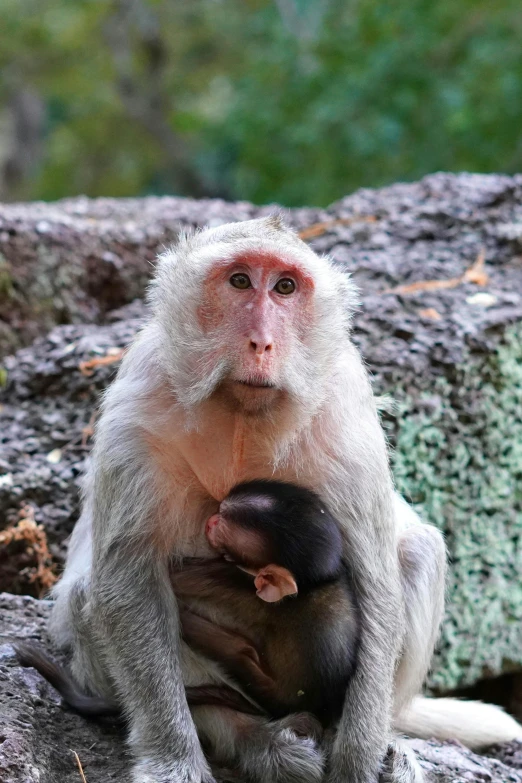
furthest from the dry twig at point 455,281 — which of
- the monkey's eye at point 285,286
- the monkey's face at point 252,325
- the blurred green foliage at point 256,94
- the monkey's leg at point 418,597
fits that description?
the blurred green foliage at point 256,94

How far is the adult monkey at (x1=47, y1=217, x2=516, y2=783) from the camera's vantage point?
3.63 metres

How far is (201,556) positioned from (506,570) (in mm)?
2694

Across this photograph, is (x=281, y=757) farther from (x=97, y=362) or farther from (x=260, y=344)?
(x=97, y=362)

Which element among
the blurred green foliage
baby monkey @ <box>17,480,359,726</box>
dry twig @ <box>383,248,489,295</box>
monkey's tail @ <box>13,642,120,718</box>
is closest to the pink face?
baby monkey @ <box>17,480,359,726</box>

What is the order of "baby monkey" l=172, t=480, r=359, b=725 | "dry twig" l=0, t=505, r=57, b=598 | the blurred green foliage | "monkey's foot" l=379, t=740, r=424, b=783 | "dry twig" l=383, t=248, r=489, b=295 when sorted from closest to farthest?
"baby monkey" l=172, t=480, r=359, b=725 → "monkey's foot" l=379, t=740, r=424, b=783 → "dry twig" l=0, t=505, r=57, b=598 → "dry twig" l=383, t=248, r=489, b=295 → the blurred green foliage

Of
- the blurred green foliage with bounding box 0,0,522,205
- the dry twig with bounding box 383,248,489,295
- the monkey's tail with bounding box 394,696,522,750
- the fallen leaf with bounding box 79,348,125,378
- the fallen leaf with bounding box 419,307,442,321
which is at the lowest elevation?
the monkey's tail with bounding box 394,696,522,750

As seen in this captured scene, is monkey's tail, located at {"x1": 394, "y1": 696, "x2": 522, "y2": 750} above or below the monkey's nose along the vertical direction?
below

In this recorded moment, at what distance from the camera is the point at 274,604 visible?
387 centimetres

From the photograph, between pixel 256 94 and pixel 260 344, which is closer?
pixel 260 344

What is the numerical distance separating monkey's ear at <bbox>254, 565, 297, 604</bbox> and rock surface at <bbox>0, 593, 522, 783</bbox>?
82 centimetres

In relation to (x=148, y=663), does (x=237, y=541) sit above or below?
above

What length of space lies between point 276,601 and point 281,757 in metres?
0.55

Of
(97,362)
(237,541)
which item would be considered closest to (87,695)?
(237,541)

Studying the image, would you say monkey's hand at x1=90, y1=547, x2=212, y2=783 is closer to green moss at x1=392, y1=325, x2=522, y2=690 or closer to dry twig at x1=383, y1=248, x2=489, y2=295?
green moss at x1=392, y1=325, x2=522, y2=690
